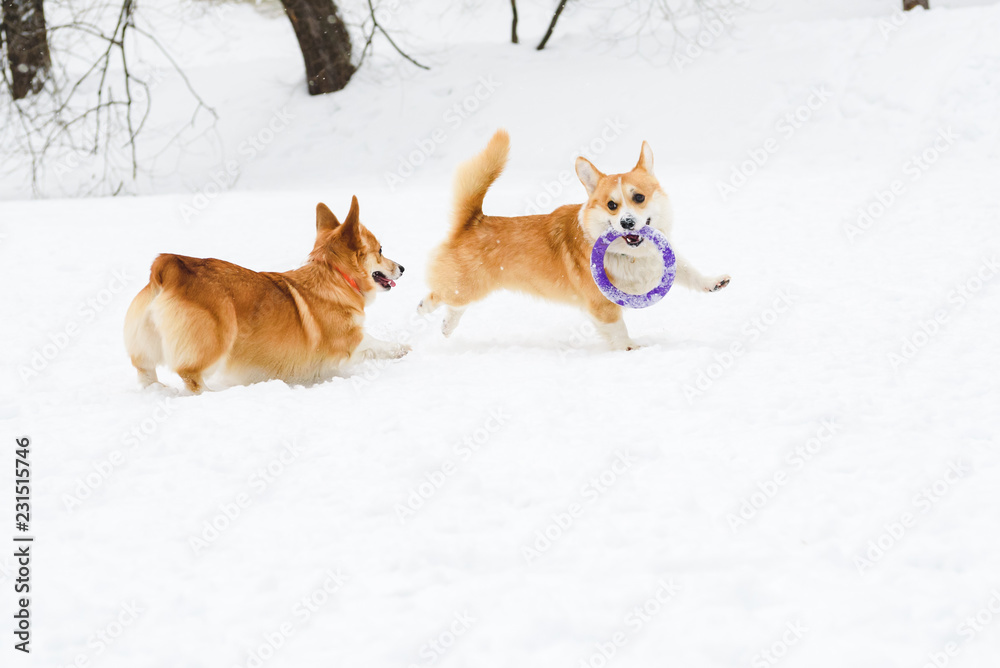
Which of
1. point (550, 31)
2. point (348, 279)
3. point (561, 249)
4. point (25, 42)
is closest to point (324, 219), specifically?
point (348, 279)

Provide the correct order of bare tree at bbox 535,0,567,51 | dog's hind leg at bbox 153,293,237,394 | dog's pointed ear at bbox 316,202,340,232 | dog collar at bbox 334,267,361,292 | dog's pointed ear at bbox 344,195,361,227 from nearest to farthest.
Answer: dog's hind leg at bbox 153,293,237,394 → dog's pointed ear at bbox 344,195,361,227 → dog collar at bbox 334,267,361,292 → dog's pointed ear at bbox 316,202,340,232 → bare tree at bbox 535,0,567,51

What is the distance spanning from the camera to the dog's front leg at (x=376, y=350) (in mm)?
3969

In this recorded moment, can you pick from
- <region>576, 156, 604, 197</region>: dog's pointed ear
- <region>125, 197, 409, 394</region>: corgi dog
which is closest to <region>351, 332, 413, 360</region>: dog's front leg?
<region>125, 197, 409, 394</region>: corgi dog

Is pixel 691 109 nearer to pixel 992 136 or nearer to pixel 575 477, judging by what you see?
pixel 992 136

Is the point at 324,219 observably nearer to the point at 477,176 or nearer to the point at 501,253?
the point at 477,176

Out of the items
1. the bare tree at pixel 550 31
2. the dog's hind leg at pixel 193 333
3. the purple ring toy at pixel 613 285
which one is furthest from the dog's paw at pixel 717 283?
the bare tree at pixel 550 31

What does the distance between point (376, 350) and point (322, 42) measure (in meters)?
8.23

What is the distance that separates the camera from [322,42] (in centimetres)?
1094

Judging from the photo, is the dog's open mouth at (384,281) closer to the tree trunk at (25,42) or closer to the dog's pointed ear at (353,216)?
the dog's pointed ear at (353,216)

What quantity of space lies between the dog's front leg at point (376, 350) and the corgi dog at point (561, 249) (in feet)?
2.13

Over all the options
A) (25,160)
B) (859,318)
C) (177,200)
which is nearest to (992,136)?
(859,318)

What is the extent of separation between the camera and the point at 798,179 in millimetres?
7980

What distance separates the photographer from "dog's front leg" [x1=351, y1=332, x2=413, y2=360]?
3969 millimetres

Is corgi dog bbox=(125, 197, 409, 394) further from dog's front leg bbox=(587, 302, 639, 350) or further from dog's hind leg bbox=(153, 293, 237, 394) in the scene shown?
dog's front leg bbox=(587, 302, 639, 350)
